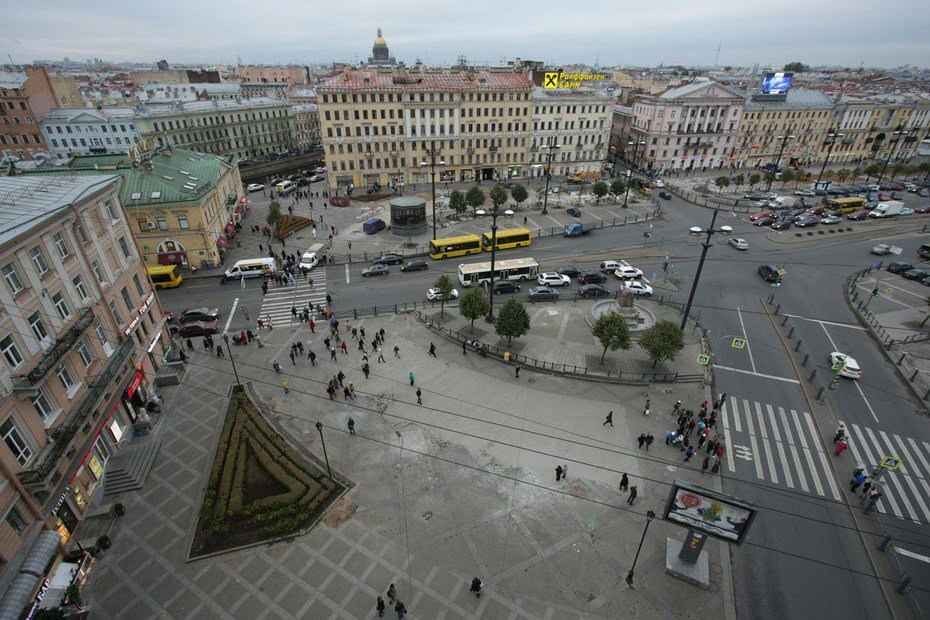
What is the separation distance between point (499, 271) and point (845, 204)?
6355 cm

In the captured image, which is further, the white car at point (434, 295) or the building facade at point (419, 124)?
the building facade at point (419, 124)

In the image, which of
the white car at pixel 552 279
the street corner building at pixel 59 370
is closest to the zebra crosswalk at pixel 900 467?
the white car at pixel 552 279

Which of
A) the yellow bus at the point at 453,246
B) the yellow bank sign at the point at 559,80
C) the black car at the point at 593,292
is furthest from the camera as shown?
the yellow bank sign at the point at 559,80

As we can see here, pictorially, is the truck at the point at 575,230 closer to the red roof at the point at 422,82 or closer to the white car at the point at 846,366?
the white car at the point at 846,366

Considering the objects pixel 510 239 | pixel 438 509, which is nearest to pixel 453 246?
pixel 510 239

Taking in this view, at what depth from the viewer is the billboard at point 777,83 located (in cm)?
9844

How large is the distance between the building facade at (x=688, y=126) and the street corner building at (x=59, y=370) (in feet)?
298

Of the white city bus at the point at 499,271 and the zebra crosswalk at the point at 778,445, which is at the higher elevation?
the white city bus at the point at 499,271

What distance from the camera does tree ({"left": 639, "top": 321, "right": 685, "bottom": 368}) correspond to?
109ft

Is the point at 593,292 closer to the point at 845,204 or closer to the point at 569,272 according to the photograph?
the point at 569,272

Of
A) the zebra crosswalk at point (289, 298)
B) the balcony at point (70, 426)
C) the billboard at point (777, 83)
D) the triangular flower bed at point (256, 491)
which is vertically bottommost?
the zebra crosswalk at point (289, 298)

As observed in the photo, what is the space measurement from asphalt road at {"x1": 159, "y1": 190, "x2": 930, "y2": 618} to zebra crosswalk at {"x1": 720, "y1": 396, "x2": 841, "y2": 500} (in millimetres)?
73

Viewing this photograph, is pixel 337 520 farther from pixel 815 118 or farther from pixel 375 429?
pixel 815 118

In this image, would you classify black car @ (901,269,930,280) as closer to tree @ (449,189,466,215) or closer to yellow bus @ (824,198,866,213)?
yellow bus @ (824,198,866,213)
